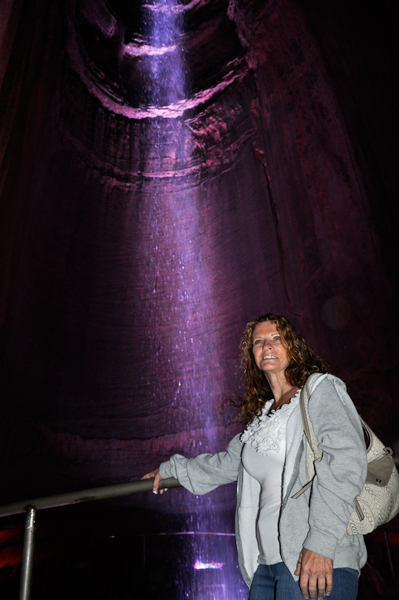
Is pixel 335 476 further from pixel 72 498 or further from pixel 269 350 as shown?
pixel 72 498

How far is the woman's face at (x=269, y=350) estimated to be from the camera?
114cm

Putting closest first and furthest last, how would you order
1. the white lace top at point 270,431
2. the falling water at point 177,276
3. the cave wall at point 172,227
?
1. the white lace top at point 270,431
2. the cave wall at point 172,227
3. the falling water at point 177,276

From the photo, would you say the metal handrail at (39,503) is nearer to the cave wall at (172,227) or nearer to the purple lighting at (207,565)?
the cave wall at (172,227)

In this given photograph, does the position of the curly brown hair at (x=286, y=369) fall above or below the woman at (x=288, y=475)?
above

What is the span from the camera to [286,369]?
1.15 m

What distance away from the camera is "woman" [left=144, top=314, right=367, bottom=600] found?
0.76 metres

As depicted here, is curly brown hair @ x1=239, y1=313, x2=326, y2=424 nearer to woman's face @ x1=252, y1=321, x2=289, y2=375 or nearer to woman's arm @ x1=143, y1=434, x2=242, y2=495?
woman's face @ x1=252, y1=321, x2=289, y2=375

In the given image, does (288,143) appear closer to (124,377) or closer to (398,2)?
(398,2)

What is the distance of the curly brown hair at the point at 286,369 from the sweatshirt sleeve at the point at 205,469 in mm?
139

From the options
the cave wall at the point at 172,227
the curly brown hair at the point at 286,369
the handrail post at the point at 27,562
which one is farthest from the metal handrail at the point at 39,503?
the cave wall at the point at 172,227

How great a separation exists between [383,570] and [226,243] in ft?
15.3

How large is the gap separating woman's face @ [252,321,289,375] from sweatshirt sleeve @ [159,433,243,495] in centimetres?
20

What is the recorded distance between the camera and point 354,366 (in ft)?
14.0

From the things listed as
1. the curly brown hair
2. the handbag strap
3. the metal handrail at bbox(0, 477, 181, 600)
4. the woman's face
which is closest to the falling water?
the curly brown hair
